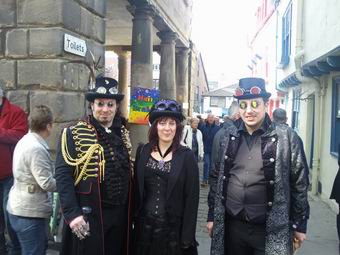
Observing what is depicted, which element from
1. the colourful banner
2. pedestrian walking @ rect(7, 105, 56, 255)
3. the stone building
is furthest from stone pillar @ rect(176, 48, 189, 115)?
pedestrian walking @ rect(7, 105, 56, 255)

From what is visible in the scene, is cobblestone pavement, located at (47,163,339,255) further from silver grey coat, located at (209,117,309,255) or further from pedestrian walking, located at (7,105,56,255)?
silver grey coat, located at (209,117,309,255)

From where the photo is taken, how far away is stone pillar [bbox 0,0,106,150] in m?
4.45

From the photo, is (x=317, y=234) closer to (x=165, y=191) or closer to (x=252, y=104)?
(x=252, y=104)

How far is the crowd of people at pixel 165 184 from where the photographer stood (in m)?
3.05

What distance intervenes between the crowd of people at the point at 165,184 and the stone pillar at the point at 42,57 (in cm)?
114

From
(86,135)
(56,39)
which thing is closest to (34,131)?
(86,135)

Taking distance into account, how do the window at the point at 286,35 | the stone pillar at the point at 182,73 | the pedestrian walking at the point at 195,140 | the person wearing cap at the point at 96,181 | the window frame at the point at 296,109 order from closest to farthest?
the person wearing cap at the point at 96,181 < the pedestrian walking at the point at 195,140 < the window frame at the point at 296,109 < the window at the point at 286,35 < the stone pillar at the point at 182,73

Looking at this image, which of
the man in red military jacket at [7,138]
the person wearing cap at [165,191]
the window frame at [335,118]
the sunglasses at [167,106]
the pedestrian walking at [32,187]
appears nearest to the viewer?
the person wearing cap at [165,191]

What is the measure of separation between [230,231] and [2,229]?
8.04ft

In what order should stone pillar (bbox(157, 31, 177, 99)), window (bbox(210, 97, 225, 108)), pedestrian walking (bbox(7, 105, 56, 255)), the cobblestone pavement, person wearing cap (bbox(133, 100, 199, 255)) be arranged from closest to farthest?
person wearing cap (bbox(133, 100, 199, 255))
pedestrian walking (bbox(7, 105, 56, 255))
the cobblestone pavement
stone pillar (bbox(157, 31, 177, 99))
window (bbox(210, 97, 225, 108))

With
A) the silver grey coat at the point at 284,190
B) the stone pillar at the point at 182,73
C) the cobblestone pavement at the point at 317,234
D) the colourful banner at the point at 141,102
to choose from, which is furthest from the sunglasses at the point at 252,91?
the stone pillar at the point at 182,73

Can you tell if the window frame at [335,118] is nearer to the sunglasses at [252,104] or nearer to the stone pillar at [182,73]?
the sunglasses at [252,104]

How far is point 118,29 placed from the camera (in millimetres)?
12289

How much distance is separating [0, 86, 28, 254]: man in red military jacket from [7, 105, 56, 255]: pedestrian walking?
2.04 feet
